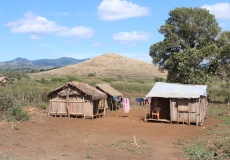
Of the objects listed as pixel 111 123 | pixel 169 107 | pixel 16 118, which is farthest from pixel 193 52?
pixel 16 118

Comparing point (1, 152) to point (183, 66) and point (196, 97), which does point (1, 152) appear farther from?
point (183, 66)

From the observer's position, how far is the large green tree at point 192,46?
37.4m

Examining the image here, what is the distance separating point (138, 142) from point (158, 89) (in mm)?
9422

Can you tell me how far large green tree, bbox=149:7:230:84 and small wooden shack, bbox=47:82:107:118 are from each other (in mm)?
13414

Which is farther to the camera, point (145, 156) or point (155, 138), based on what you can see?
point (155, 138)

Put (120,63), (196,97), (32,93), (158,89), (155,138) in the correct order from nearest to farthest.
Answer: (155,138)
(196,97)
(158,89)
(32,93)
(120,63)

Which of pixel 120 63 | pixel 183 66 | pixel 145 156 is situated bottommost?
pixel 145 156

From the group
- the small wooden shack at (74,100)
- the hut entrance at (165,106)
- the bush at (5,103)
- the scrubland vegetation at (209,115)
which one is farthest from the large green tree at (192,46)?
the bush at (5,103)

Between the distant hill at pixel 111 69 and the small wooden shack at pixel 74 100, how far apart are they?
72.1 meters

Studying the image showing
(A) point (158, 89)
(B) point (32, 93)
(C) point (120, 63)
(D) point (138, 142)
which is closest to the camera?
(D) point (138, 142)

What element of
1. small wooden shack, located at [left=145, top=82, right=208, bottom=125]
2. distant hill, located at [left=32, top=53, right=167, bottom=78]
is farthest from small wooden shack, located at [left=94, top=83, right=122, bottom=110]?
distant hill, located at [left=32, top=53, right=167, bottom=78]

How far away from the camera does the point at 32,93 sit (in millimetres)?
36656

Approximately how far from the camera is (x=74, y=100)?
2797cm

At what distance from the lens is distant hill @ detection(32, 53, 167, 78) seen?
106 m
